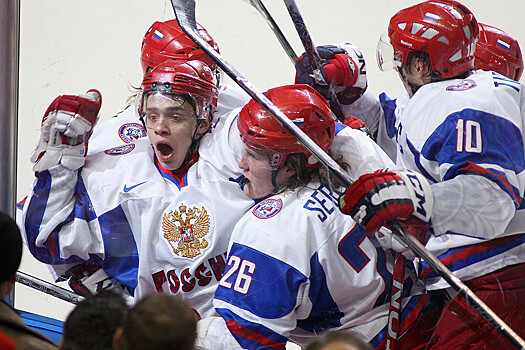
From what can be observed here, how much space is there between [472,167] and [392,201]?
17cm

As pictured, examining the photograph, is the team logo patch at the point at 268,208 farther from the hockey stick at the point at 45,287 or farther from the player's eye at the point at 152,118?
the hockey stick at the point at 45,287

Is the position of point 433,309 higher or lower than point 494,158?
lower

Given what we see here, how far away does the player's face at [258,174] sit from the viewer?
1479 millimetres

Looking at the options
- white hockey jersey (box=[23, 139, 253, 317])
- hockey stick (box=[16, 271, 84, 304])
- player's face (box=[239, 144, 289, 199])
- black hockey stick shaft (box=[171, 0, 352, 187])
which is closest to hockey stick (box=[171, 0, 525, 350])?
black hockey stick shaft (box=[171, 0, 352, 187])

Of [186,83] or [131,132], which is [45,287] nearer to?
[131,132]

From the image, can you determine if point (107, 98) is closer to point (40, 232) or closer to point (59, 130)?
point (59, 130)

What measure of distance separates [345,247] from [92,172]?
2.05ft

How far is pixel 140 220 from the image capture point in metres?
1.57

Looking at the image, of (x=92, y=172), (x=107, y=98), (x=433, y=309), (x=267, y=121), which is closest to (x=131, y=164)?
(x=92, y=172)

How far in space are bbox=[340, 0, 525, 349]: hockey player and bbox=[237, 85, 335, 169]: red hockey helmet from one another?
0.54 ft

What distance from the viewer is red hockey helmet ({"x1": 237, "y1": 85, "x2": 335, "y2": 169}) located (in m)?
1.44

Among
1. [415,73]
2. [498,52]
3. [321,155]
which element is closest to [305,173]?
[321,155]

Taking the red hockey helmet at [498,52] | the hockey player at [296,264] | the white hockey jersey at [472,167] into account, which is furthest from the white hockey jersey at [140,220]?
the red hockey helmet at [498,52]

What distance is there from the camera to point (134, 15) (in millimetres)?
1866
